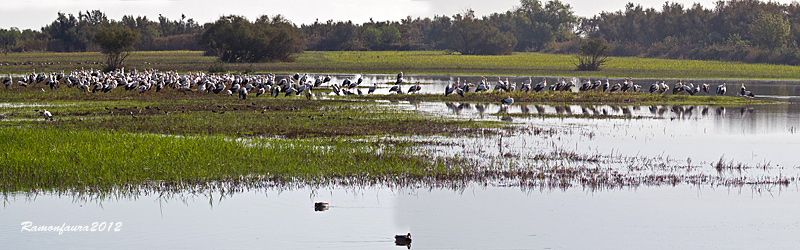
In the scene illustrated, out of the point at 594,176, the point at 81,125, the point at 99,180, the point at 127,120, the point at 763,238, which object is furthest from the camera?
the point at 127,120

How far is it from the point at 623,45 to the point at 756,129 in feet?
246

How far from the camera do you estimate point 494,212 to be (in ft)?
39.7

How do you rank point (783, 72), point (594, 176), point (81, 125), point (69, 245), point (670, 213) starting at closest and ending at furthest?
1. point (69, 245)
2. point (670, 213)
3. point (594, 176)
4. point (81, 125)
5. point (783, 72)

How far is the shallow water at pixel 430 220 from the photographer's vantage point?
34.1 ft

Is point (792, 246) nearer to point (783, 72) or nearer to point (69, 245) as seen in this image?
point (69, 245)

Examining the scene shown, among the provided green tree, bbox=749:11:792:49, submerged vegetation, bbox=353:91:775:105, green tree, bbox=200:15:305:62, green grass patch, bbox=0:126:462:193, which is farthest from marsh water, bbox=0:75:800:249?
green tree, bbox=749:11:792:49

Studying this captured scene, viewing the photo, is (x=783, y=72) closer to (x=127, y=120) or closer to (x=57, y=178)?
(x=127, y=120)

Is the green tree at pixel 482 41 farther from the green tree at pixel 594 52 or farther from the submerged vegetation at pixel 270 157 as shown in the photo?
the submerged vegetation at pixel 270 157

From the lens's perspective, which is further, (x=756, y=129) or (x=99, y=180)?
(x=756, y=129)

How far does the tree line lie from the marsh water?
183ft

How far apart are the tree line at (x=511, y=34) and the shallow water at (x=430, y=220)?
2335 inches

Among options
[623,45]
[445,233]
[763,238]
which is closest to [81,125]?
[445,233]

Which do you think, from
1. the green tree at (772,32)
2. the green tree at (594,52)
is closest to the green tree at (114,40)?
the green tree at (594,52)

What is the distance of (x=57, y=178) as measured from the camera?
526 inches
